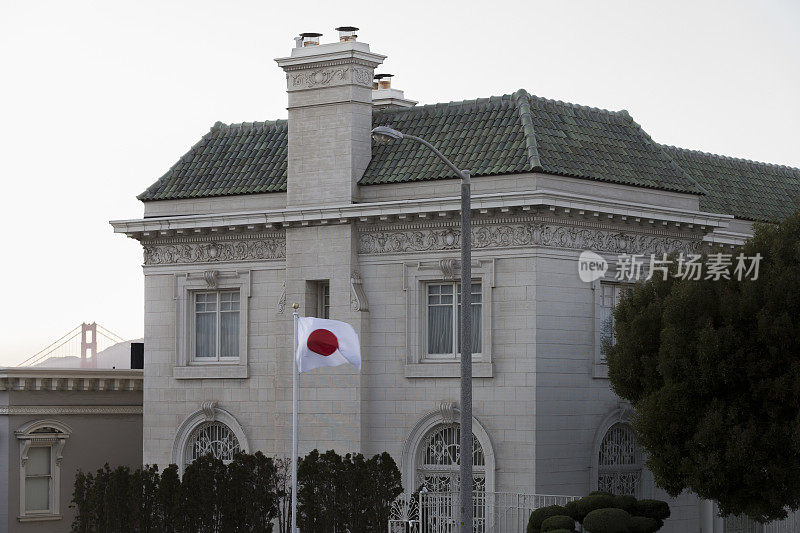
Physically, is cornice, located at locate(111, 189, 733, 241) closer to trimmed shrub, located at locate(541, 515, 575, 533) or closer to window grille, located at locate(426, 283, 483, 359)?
window grille, located at locate(426, 283, 483, 359)

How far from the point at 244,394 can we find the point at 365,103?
7900mm

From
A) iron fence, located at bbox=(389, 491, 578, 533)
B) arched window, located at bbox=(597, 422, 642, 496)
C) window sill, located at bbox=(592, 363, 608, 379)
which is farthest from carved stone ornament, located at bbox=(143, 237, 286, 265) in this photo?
arched window, located at bbox=(597, 422, 642, 496)

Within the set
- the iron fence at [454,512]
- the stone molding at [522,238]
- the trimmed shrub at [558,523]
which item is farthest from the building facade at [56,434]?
the trimmed shrub at [558,523]

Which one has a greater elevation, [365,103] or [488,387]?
[365,103]

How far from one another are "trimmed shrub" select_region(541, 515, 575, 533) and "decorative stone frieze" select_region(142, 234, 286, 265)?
10.9 m

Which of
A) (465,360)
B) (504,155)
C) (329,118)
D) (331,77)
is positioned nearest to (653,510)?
(465,360)

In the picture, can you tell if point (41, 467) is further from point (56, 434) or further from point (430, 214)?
point (430, 214)

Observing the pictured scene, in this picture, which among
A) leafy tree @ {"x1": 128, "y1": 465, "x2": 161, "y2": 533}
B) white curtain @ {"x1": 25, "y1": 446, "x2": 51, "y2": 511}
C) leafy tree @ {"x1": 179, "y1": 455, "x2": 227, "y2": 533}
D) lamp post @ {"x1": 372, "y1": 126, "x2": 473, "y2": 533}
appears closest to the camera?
lamp post @ {"x1": 372, "y1": 126, "x2": 473, "y2": 533}

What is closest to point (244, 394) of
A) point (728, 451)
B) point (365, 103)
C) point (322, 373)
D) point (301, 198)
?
point (322, 373)

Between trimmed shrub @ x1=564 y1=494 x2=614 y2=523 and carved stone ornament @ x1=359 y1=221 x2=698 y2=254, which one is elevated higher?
Result: carved stone ornament @ x1=359 y1=221 x2=698 y2=254

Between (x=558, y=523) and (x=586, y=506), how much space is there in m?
0.95

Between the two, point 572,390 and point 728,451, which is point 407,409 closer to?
point 572,390

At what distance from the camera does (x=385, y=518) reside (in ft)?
105

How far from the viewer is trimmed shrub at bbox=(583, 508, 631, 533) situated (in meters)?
29.2
